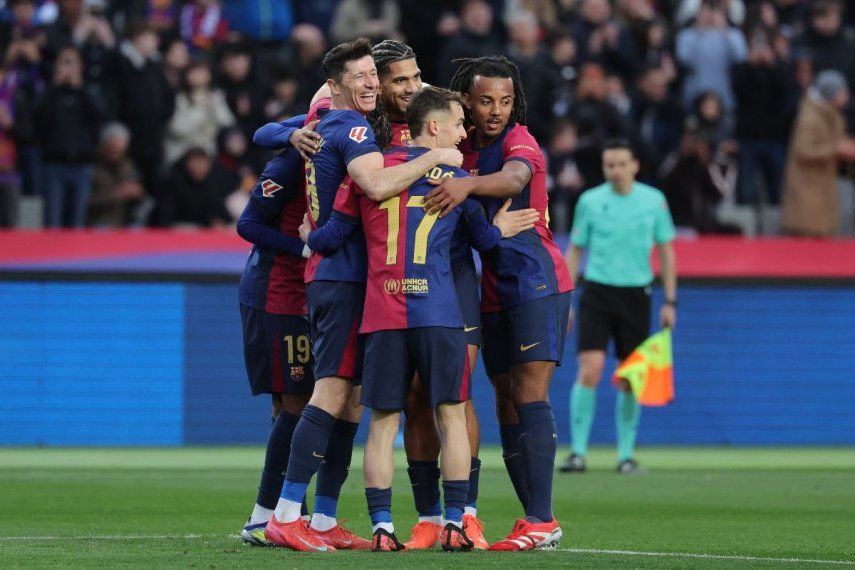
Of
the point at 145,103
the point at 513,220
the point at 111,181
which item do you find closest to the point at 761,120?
the point at 145,103

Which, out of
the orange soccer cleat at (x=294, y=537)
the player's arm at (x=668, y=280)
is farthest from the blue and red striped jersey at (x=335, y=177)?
the player's arm at (x=668, y=280)

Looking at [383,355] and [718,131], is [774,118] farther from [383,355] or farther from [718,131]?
[383,355]

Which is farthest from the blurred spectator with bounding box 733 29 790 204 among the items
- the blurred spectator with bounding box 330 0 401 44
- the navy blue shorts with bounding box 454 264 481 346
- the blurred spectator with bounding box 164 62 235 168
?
the navy blue shorts with bounding box 454 264 481 346

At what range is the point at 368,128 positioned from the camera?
750cm

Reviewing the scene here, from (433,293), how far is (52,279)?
923cm

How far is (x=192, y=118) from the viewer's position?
1705 centimetres

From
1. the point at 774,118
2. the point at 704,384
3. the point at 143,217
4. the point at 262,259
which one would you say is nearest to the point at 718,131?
the point at 774,118

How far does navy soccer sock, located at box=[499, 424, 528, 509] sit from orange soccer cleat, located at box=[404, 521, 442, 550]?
22.6 inches

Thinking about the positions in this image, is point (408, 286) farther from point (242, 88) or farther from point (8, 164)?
point (242, 88)

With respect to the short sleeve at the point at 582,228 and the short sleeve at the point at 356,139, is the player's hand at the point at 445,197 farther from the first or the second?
the short sleeve at the point at 582,228

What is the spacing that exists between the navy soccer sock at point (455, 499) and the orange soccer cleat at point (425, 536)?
0.98 feet

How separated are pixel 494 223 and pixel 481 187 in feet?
0.93

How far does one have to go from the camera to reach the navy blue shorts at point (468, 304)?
25.2 ft

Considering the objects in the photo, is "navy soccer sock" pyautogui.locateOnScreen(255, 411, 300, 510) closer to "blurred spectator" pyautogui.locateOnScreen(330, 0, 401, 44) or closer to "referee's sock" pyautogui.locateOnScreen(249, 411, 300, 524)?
"referee's sock" pyautogui.locateOnScreen(249, 411, 300, 524)
